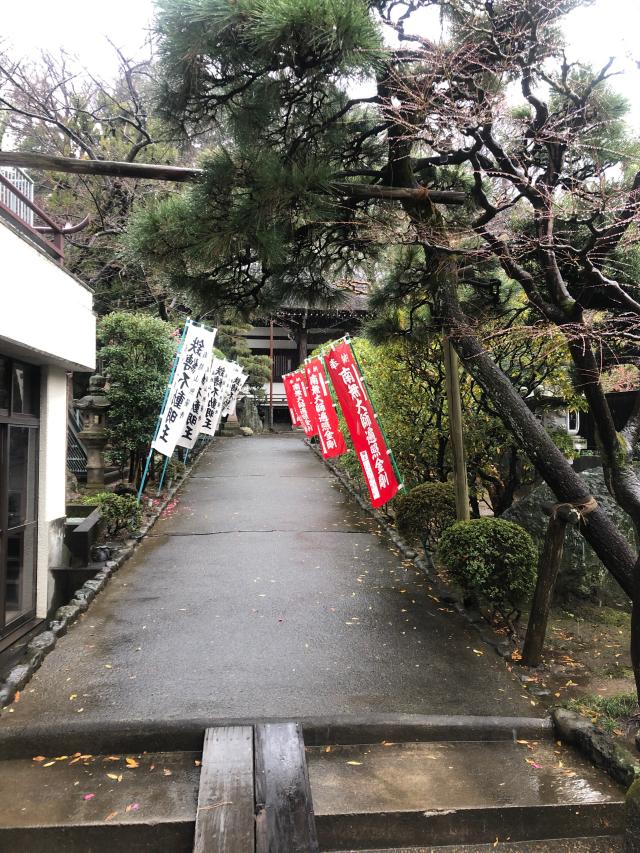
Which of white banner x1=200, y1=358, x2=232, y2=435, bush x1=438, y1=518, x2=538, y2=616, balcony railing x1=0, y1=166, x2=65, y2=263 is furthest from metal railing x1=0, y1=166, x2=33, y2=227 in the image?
white banner x1=200, y1=358, x2=232, y2=435

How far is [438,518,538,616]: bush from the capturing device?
586 centimetres

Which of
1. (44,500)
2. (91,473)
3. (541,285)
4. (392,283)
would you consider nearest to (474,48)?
(541,285)

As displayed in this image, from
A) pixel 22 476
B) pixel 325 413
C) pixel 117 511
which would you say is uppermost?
pixel 325 413

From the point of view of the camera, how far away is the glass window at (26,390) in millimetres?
6480

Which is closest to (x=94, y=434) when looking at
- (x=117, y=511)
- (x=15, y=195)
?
(x=117, y=511)

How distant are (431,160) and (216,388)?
1265 centimetres

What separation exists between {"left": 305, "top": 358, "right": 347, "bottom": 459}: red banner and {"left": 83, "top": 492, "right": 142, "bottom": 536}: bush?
17.6ft

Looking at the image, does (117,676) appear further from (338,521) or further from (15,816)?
(338,521)

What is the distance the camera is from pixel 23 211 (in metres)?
6.78

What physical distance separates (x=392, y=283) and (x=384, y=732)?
5.54m

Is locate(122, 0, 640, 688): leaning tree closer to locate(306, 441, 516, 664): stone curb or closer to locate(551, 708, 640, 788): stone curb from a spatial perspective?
locate(551, 708, 640, 788): stone curb

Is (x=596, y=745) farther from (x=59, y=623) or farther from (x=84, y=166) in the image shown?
(x=84, y=166)

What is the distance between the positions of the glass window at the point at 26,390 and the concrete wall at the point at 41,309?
17cm

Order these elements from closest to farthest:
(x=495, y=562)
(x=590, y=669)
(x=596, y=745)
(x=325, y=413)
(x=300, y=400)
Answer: (x=596, y=745), (x=590, y=669), (x=495, y=562), (x=325, y=413), (x=300, y=400)
